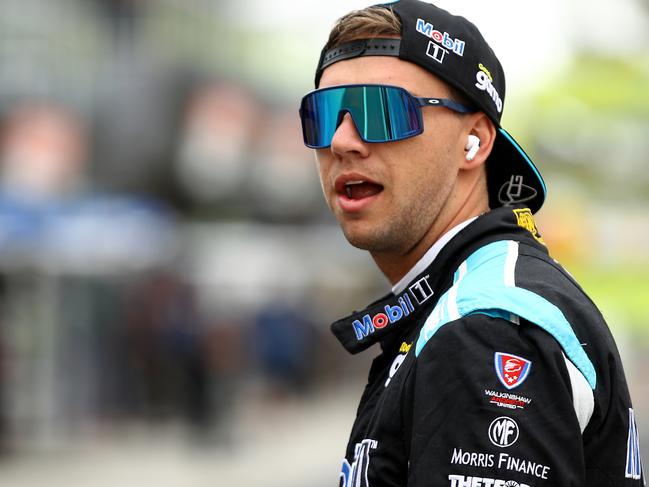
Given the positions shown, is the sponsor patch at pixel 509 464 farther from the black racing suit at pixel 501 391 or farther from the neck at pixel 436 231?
the neck at pixel 436 231

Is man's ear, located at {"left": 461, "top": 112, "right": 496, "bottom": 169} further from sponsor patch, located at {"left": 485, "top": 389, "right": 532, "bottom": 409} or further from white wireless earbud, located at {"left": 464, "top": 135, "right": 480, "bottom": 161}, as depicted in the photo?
sponsor patch, located at {"left": 485, "top": 389, "right": 532, "bottom": 409}

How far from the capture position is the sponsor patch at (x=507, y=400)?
2242 mm

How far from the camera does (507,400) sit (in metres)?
2.24

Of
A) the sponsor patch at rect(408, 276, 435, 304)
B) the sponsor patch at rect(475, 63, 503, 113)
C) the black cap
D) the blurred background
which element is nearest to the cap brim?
the black cap

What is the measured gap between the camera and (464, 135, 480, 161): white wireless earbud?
2.91 m

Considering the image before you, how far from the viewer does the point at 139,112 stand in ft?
77.9

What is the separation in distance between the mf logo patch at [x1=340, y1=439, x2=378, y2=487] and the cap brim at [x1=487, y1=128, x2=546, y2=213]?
0.83 m

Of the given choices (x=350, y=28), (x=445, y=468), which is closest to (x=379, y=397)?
(x=445, y=468)

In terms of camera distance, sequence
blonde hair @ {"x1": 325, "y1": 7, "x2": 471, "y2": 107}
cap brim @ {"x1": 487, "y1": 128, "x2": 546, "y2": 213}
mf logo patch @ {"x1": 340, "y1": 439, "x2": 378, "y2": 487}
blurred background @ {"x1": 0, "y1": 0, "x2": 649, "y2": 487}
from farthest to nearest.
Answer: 1. blurred background @ {"x1": 0, "y1": 0, "x2": 649, "y2": 487}
2. cap brim @ {"x1": 487, "y1": 128, "x2": 546, "y2": 213}
3. blonde hair @ {"x1": 325, "y1": 7, "x2": 471, "y2": 107}
4. mf logo patch @ {"x1": 340, "y1": 439, "x2": 378, "y2": 487}

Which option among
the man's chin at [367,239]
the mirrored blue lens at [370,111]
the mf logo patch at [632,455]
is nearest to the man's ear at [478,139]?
the mirrored blue lens at [370,111]

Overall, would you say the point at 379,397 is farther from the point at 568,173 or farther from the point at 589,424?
the point at 568,173

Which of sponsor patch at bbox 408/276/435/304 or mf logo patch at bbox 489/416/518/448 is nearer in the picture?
mf logo patch at bbox 489/416/518/448

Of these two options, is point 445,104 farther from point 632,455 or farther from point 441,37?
point 632,455

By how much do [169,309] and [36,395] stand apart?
214 centimetres
